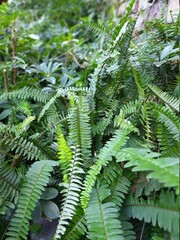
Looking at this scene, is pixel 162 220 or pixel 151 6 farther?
pixel 151 6

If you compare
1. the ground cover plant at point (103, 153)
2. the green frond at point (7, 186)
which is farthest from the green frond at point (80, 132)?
the green frond at point (7, 186)

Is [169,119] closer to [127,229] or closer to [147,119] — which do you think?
[147,119]

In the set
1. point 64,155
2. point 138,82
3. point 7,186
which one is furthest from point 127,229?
point 138,82

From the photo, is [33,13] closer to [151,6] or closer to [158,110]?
[151,6]

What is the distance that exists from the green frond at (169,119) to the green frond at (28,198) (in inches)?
15.3

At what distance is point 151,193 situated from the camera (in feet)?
2.44

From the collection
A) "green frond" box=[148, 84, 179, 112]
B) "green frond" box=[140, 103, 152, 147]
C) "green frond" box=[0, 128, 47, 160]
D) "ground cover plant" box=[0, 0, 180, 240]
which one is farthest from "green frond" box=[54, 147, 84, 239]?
"green frond" box=[148, 84, 179, 112]

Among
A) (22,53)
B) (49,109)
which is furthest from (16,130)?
(22,53)

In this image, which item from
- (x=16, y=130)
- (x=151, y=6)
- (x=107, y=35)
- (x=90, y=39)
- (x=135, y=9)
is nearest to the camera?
(x=16, y=130)

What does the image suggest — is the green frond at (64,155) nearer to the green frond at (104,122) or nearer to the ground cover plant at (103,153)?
the ground cover plant at (103,153)

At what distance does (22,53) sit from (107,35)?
0.66 m

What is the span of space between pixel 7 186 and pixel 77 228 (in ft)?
0.87

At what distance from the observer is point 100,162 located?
2.51 feet

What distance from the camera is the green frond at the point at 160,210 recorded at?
2.02 ft
